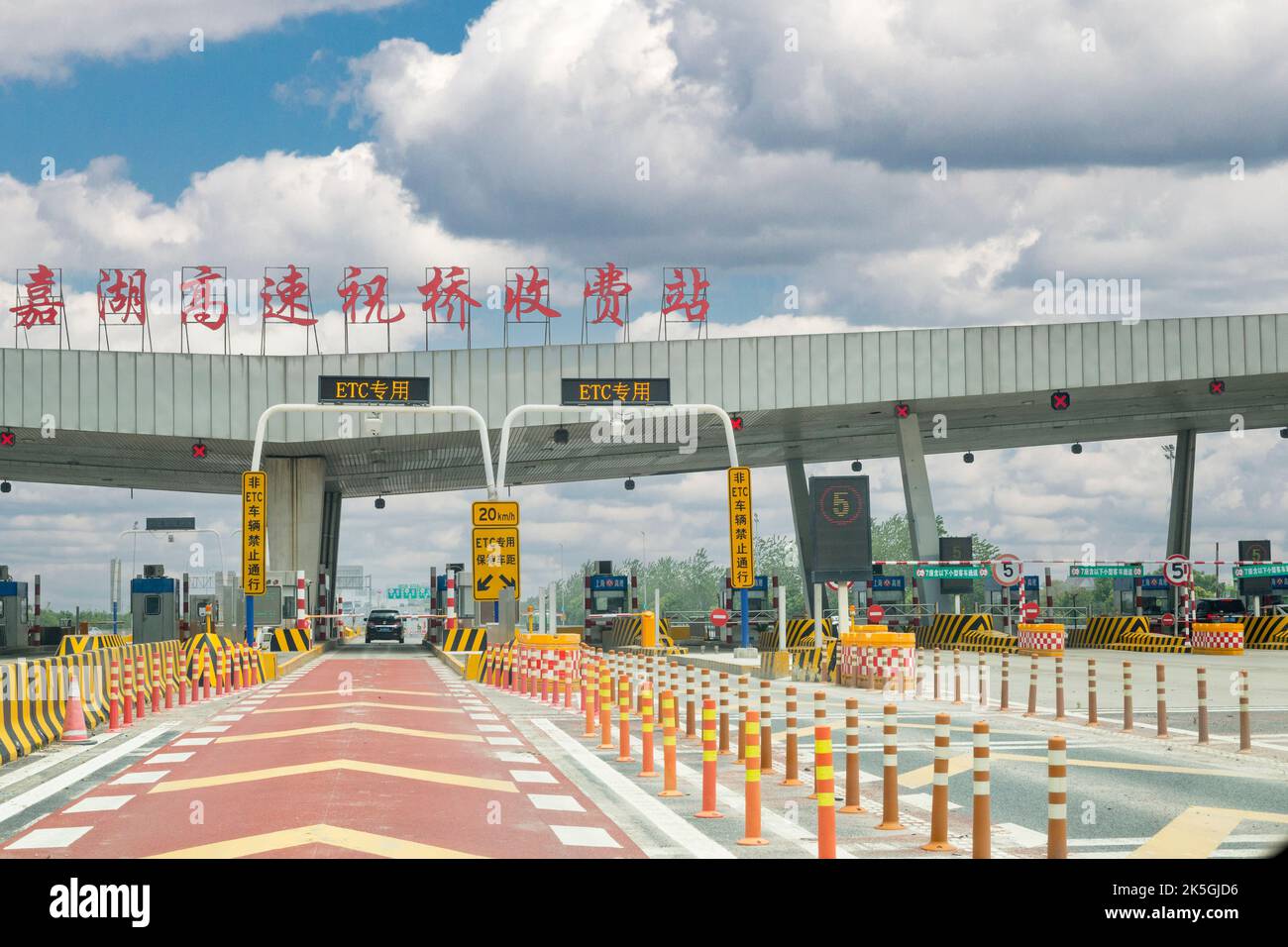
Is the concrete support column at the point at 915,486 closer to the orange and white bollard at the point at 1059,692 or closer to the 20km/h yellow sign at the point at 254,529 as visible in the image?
the 20km/h yellow sign at the point at 254,529

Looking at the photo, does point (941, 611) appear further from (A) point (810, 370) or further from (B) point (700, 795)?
(B) point (700, 795)

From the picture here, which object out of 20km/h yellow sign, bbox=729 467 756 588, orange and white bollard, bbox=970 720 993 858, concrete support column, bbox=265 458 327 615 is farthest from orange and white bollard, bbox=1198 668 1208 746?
concrete support column, bbox=265 458 327 615

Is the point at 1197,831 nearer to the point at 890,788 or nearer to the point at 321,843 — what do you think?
the point at 890,788

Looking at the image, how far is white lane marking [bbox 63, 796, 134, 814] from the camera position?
42.7ft

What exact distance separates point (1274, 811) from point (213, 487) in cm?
6442

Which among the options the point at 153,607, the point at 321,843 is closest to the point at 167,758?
the point at 321,843

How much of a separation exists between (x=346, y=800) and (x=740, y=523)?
79.8 feet

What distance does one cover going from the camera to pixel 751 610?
235 ft

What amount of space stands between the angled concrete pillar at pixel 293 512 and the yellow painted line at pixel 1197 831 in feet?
150

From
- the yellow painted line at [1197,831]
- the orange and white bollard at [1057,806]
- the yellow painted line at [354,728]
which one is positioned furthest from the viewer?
the yellow painted line at [354,728]

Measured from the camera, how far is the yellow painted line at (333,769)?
563 inches

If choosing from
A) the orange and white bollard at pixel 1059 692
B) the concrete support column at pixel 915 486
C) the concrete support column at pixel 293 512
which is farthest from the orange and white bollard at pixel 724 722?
the concrete support column at pixel 293 512

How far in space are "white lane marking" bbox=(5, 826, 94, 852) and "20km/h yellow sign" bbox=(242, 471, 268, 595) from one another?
82.7ft
